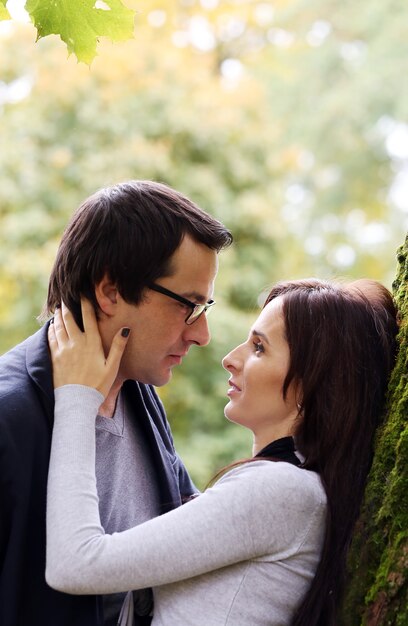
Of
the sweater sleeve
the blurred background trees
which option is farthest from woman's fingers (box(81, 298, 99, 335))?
the blurred background trees

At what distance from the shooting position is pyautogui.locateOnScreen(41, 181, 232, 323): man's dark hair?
2424 millimetres

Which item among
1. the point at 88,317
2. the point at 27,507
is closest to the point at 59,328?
the point at 88,317

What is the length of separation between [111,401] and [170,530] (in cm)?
67

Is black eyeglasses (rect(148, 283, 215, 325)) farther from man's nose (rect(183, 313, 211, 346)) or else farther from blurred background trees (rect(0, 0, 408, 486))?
blurred background trees (rect(0, 0, 408, 486))

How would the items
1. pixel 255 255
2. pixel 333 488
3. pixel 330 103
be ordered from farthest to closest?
pixel 330 103 < pixel 255 255 < pixel 333 488

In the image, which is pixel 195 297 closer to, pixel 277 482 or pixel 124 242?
pixel 124 242

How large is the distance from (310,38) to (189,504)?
14368mm

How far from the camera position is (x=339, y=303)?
2.22m

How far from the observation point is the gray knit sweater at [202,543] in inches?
74.4

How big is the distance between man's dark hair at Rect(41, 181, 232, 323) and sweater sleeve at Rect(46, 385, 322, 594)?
0.53 metres

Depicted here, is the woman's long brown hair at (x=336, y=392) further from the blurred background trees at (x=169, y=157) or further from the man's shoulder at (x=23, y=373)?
the blurred background trees at (x=169, y=157)

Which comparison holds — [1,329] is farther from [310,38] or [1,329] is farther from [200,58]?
[310,38]

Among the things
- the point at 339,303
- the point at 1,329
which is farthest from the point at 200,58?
the point at 339,303

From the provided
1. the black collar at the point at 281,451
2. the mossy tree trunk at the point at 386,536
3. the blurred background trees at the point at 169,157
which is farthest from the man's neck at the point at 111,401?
the blurred background trees at the point at 169,157
